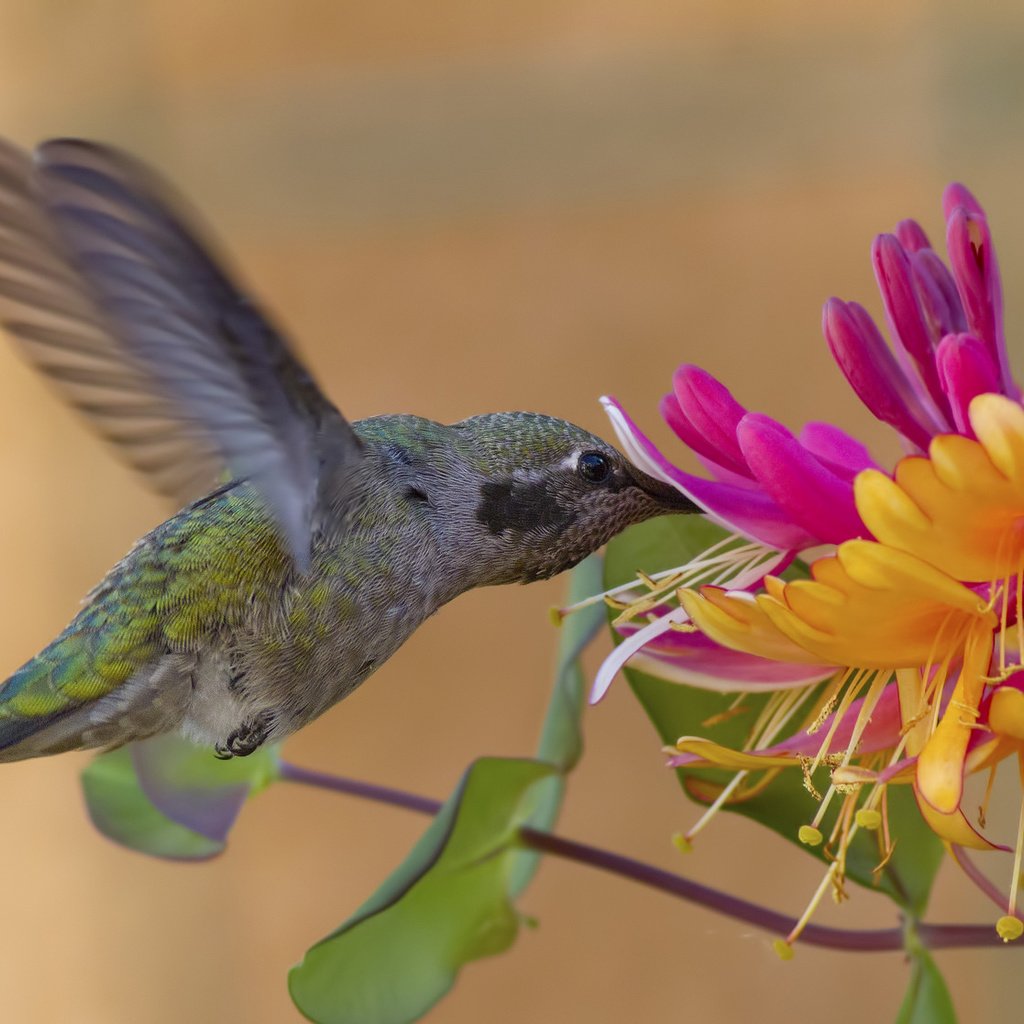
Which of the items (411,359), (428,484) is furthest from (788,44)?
(428,484)

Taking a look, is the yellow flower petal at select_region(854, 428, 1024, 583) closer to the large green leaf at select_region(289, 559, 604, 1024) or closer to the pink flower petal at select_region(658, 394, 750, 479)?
the pink flower petal at select_region(658, 394, 750, 479)

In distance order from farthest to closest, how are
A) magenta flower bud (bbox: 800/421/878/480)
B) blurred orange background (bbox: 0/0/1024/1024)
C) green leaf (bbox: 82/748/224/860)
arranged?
1. blurred orange background (bbox: 0/0/1024/1024)
2. green leaf (bbox: 82/748/224/860)
3. magenta flower bud (bbox: 800/421/878/480)

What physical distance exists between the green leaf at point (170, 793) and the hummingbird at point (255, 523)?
0.24 ft

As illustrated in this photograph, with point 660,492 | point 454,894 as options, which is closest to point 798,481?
point 660,492

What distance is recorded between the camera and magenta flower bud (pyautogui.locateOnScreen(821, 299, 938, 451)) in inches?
18.5

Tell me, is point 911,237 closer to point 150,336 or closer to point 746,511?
point 746,511

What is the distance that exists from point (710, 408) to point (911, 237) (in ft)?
0.31

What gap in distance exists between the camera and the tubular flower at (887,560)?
401 mm

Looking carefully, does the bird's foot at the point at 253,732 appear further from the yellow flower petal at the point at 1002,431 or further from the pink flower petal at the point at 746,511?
the yellow flower petal at the point at 1002,431

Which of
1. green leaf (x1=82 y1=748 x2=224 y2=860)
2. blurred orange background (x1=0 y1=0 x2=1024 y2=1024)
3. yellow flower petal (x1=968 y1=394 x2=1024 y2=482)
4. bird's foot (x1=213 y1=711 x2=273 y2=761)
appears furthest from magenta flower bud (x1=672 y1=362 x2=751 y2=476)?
blurred orange background (x1=0 y1=0 x2=1024 y2=1024)

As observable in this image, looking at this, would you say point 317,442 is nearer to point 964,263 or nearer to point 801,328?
point 964,263

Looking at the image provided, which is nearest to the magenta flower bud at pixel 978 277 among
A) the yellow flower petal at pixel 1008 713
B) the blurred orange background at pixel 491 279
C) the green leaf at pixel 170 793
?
the yellow flower petal at pixel 1008 713

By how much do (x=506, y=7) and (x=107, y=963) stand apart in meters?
1.07

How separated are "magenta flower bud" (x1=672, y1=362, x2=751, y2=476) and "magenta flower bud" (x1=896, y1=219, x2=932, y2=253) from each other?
8cm
